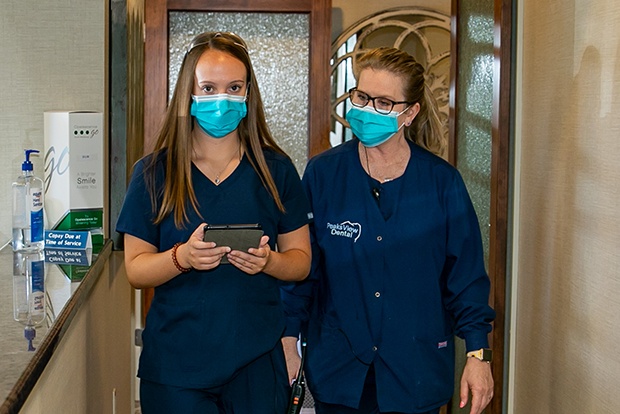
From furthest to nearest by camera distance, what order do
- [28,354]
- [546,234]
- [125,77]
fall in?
[125,77], [546,234], [28,354]

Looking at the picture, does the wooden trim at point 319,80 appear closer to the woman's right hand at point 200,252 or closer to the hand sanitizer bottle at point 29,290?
the hand sanitizer bottle at point 29,290

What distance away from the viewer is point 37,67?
2.52 meters

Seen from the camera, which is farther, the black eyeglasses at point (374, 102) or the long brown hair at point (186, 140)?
the black eyeglasses at point (374, 102)

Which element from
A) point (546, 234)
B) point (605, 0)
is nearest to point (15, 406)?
point (605, 0)

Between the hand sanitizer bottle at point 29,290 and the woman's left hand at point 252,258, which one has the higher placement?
the woman's left hand at point 252,258

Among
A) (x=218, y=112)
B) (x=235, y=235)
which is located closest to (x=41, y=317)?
(x=235, y=235)

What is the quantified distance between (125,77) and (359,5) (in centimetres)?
266

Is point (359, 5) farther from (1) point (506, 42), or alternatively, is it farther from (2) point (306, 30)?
(1) point (506, 42)

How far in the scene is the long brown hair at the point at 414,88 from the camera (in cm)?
213

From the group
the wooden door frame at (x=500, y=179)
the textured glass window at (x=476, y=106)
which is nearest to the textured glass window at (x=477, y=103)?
the textured glass window at (x=476, y=106)

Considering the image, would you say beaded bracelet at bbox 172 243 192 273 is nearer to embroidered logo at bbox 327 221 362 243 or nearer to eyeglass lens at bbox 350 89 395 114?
embroidered logo at bbox 327 221 362 243

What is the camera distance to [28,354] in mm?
1362

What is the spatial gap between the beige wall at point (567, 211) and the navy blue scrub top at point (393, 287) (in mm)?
275

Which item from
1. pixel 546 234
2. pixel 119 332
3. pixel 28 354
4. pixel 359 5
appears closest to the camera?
pixel 28 354
